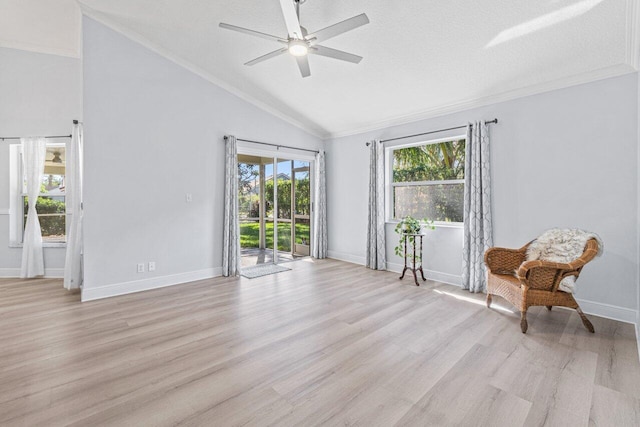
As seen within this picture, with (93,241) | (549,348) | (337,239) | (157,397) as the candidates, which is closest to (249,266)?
(337,239)

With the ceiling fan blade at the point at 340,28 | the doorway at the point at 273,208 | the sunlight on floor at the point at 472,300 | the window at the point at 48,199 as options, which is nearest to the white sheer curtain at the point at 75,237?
the window at the point at 48,199

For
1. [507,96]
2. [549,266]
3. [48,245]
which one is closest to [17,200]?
[48,245]

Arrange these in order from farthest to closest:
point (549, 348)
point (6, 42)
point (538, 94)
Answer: point (6, 42) < point (538, 94) < point (549, 348)

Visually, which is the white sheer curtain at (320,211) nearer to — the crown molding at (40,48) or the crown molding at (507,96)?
the crown molding at (507,96)

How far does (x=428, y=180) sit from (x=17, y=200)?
22.0ft

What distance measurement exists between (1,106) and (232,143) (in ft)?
11.8

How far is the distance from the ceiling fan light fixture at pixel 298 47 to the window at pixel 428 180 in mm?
2810

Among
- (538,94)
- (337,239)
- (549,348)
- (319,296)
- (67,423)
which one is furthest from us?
(337,239)

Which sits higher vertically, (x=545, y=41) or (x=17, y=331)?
(x=545, y=41)

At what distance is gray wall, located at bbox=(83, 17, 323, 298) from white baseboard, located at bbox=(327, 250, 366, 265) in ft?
7.86

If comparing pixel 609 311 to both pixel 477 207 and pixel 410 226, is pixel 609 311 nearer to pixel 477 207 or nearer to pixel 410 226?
pixel 477 207

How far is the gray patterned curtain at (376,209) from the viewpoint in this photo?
5.36 m

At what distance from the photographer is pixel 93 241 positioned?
12.5ft

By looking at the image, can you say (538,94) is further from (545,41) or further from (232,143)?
(232,143)
